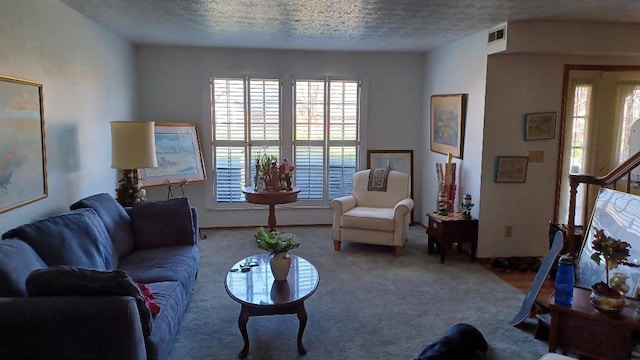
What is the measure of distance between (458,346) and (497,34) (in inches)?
120

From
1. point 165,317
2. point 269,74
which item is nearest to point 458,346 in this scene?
point 165,317

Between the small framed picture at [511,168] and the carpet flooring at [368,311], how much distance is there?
974 millimetres

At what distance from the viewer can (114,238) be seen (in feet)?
11.7

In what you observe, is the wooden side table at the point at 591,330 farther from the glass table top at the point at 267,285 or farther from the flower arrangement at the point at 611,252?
the glass table top at the point at 267,285

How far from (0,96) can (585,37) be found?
4.80m

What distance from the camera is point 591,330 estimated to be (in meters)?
2.54

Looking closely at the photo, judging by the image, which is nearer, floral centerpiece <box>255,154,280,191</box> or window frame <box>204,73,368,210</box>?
floral centerpiece <box>255,154,280,191</box>

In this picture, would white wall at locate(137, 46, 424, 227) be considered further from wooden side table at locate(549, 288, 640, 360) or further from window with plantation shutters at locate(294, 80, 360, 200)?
wooden side table at locate(549, 288, 640, 360)

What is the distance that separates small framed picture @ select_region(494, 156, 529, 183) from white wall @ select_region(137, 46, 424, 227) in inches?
73.3

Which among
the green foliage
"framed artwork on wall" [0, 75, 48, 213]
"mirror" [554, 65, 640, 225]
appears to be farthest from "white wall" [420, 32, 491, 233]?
"framed artwork on wall" [0, 75, 48, 213]

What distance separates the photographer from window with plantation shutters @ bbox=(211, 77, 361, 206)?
6.15 metres

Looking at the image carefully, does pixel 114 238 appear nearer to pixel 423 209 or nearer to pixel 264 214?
pixel 264 214

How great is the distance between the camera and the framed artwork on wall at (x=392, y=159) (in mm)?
6500

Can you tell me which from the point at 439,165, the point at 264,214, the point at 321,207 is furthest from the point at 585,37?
the point at 264,214
